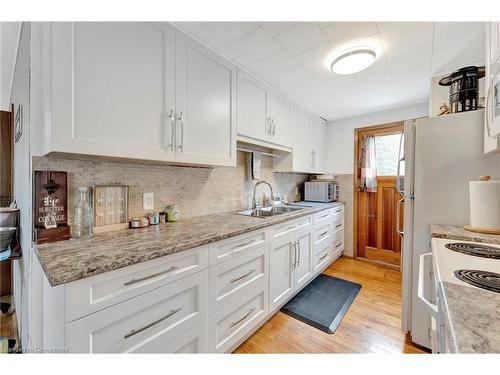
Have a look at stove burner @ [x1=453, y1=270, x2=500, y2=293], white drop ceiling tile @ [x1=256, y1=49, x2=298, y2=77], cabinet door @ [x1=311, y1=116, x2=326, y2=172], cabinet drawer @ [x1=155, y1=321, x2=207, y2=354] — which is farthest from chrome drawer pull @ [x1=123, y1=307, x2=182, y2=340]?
cabinet door @ [x1=311, y1=116, x2=326, y2=172]

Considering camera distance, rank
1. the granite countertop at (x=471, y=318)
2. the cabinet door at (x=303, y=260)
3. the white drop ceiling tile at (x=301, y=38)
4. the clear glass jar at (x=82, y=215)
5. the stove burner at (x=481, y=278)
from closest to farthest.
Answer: the granite countertop at (x=471, y=318) → the stove burner at (x=481, y=278) → the clear glass jar at (x=82, y=215) → the white drop ceiling tile at (x=301, y=38) → the cabinet door at (x=303, y=260)

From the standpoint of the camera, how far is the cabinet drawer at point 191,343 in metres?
1.05

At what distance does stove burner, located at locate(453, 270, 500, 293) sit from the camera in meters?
0.65

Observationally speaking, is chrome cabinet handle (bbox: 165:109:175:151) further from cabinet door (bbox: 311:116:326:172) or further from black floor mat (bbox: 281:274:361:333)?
cabinet door (bbox: 311:116:326:172)

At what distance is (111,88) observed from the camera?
1083 mm

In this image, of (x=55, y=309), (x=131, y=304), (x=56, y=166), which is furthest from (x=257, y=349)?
(x=56, y=166)

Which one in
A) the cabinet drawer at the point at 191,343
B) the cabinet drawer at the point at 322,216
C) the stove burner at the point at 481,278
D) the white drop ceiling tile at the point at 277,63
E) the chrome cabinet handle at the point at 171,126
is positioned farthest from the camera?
the cabinet drawer at the point at 322,216

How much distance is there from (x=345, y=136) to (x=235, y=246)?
2862mm

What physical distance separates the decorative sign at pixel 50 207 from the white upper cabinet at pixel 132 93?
28 centimetres

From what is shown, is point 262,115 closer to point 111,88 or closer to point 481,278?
point 111,88

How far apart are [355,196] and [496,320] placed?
10.0ft

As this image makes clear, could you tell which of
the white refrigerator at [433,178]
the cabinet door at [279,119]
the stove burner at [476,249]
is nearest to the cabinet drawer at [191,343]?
the stove burner at [476,249]

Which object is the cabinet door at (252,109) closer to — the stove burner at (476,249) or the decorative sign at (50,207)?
the decorative sign at (50,207)

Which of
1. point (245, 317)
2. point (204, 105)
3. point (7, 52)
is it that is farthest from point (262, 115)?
point (7, 52)
